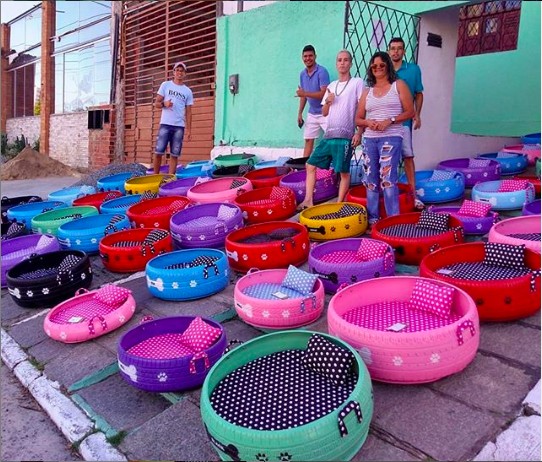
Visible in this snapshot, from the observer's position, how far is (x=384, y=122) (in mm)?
4574

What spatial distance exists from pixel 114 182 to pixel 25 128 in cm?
1418

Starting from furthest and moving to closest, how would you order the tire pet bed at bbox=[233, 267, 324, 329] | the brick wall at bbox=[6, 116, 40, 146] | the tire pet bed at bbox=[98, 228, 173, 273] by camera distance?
the brick wall at bbox=[6, 116, 40, 146] → the tire pet bed at bbox=[98, 228, 173, 273] → the tire pet bed at bbox=[233, 267, 324, 329]

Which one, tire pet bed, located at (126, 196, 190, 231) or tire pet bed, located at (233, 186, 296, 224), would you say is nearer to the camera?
tire pet bed, located at (233, 186, 296, 224)

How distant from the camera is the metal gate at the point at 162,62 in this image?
10.9 metres

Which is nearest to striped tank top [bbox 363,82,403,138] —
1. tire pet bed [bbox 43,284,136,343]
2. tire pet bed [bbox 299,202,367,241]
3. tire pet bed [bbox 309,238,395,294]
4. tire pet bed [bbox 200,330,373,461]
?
tire pet bed [bbox 299,202,367,241]

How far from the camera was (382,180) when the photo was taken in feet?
15.9

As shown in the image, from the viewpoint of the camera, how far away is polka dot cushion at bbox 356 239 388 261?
3.99 metres

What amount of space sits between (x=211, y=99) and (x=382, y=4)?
4.67 metres

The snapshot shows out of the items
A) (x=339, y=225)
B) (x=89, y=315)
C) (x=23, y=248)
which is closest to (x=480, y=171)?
(x=339, y=225)

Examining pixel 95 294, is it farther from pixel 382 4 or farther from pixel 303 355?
pixel 382 4

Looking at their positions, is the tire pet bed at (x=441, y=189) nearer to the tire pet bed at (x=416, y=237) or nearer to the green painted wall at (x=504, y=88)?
the tire pet bed at (x=416, y=237)

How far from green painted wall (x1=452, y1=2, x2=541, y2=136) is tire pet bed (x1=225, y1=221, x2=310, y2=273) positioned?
6210 millimetres

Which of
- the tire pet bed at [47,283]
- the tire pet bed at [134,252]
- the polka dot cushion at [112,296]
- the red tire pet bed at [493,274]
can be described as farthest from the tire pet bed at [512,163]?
the tire pet bed at [47,283]

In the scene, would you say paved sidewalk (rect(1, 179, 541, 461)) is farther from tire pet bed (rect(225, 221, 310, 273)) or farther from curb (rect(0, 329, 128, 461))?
tire pet bed (rect(225, 221, 310, 273))
